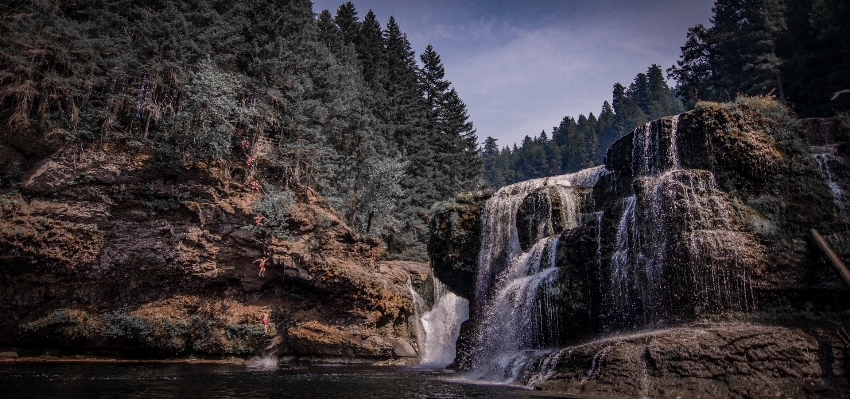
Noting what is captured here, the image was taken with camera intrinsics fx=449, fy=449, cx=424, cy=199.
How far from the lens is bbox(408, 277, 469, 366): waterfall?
29.2 meters

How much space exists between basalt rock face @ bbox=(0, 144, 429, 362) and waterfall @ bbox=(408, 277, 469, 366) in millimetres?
3354

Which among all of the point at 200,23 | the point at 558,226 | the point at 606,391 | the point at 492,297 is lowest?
the point at 606,391

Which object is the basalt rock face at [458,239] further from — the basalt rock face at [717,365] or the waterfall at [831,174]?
the waterfall at [831,174]

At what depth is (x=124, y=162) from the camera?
2147cm

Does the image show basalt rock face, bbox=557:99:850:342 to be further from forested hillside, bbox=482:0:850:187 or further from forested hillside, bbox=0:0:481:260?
forested hillside, bbox=0:0:481:260

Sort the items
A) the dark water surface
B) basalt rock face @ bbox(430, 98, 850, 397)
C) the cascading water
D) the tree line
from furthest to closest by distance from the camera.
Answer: the tree line → the cascading water → basalt rock face @ bbox(430, 98, 850, 397) → the dark water surface

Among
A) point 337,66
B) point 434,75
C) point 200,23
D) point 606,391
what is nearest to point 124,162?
point 200,23

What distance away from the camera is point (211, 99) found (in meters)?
22.8

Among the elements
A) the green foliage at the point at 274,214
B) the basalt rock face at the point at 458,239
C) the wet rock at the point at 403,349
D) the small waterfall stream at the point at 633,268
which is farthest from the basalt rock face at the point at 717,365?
the green foliage at the point at 274,214

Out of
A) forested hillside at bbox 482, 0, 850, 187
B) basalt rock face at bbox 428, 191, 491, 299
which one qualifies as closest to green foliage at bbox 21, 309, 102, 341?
basalt rock face at bbox 428, 191, 491, 299

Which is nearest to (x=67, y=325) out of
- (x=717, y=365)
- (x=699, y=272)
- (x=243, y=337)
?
(x=243, y=337)

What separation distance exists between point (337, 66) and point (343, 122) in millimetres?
5789

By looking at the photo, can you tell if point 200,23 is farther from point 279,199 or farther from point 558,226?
point 558,226

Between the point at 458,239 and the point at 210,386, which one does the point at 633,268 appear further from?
the point at 210,386
